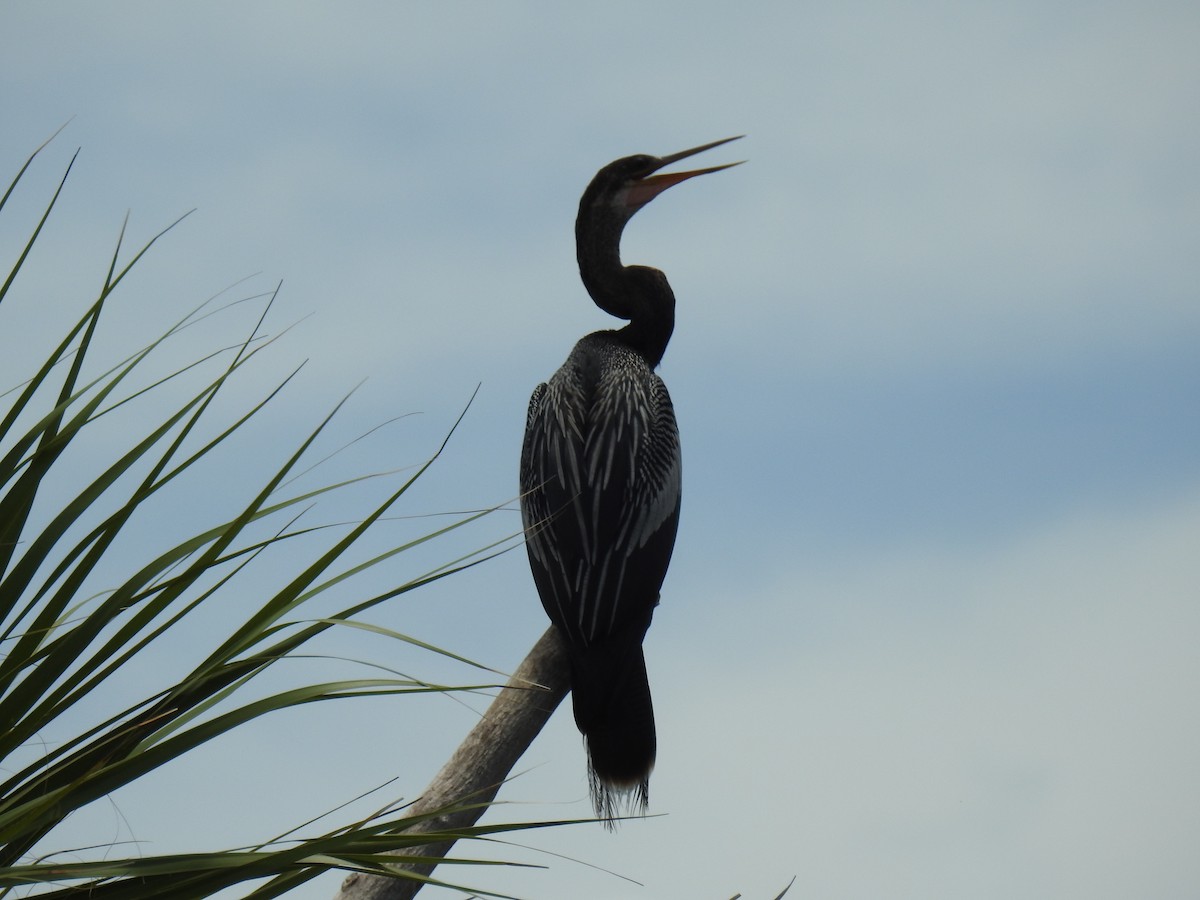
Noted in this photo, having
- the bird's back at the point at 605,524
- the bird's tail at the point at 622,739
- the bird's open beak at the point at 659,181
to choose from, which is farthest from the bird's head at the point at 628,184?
the bird's tail at the point at 622,739

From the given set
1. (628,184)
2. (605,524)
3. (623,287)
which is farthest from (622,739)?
(628,184)

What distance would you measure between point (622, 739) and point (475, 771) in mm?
833

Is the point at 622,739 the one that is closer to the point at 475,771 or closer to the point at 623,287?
the point at 475,771

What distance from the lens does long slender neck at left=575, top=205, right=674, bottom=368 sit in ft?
14.6

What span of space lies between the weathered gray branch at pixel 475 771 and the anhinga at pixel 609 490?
13.6 inches

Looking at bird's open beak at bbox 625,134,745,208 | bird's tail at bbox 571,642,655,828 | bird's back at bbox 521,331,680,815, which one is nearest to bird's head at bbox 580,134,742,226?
bird's open beak at bbox 625,134,745,208

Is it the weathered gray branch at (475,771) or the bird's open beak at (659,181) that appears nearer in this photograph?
the weathered gray branch at (475,771)

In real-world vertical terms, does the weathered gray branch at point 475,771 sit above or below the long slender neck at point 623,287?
below

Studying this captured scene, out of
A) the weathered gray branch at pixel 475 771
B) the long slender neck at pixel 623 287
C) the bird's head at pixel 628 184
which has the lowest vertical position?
the weathered gray branch at pixel 475 771

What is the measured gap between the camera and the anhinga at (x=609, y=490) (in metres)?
3.32

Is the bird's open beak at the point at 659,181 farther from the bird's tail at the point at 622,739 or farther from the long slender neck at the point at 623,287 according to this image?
the bird's tail at the point at 622,739

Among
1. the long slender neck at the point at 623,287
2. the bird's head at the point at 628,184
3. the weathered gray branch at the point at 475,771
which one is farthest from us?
the bird's head at the point at 628,184

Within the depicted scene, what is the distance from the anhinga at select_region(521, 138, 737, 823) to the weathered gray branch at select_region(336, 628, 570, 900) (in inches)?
13.6

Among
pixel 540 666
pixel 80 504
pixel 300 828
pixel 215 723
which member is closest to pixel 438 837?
pixel 300 828
